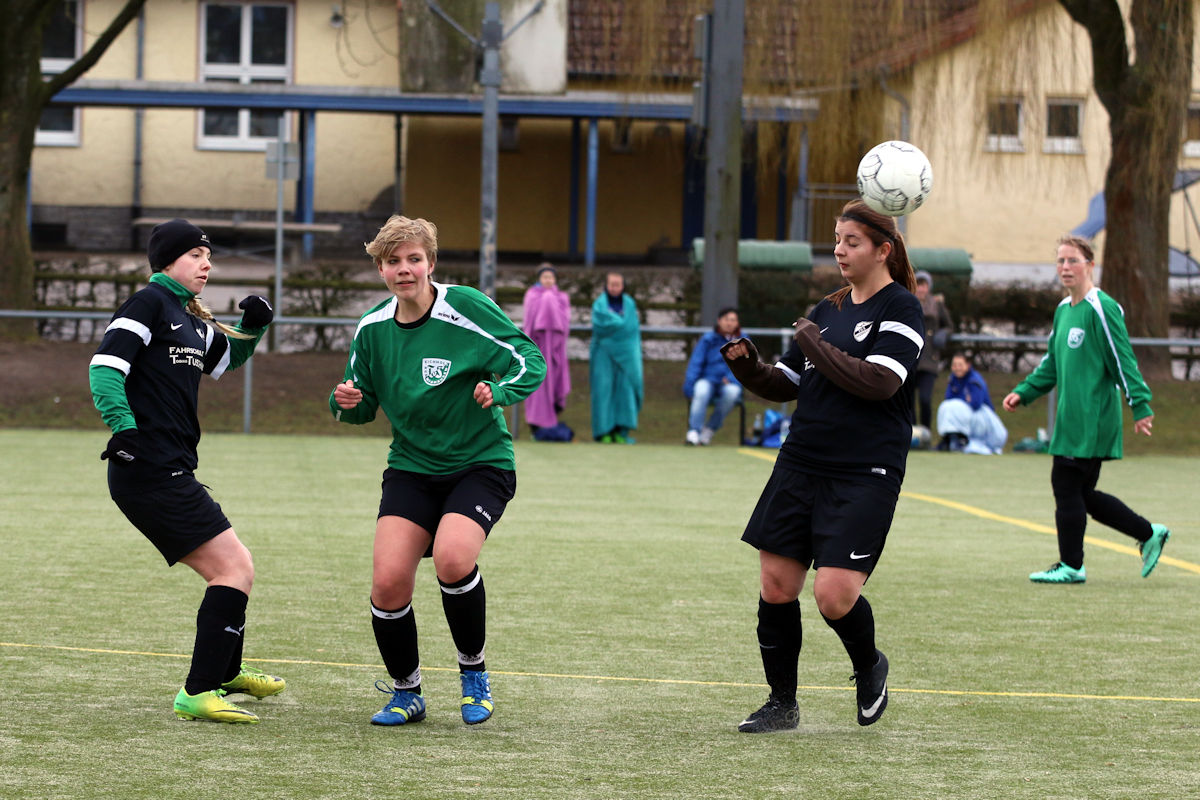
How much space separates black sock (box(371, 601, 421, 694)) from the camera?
5.41m

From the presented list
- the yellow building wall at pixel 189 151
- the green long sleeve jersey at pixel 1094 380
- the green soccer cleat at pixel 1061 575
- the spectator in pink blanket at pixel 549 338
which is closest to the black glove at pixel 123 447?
the green long sleeve jersey at pixel 1094 380

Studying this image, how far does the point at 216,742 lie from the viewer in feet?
16.6

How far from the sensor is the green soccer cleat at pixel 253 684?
5621 millimetres

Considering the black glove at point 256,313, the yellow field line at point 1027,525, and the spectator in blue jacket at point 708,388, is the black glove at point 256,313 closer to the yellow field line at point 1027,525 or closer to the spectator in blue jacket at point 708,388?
the yellow field line at point 1027,525

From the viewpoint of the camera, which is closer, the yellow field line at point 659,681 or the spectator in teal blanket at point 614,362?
the yellow field line at point 659,681

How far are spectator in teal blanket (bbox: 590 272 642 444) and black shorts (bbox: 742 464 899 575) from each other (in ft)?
43.1

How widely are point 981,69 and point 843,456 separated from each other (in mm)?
15865

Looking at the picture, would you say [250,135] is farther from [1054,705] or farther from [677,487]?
[1054,705]

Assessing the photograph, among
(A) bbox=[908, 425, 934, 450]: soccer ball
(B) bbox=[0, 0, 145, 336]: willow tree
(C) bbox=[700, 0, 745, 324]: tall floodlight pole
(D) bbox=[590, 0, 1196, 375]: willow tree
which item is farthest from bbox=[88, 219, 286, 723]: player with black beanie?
(B) bbox=[0, 0, 145, 336]: willow tree

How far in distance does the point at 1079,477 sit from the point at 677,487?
572cm

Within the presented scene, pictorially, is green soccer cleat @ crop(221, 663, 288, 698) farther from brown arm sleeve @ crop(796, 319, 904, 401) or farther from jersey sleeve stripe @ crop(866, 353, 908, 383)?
jersey sleeve stripe @ crop(866, 353, 908, 383)

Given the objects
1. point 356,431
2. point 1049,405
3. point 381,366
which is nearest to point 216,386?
point 356,431

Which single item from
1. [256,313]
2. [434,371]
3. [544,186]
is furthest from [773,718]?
[544,186]

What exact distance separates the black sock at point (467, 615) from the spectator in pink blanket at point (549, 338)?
13.0m
